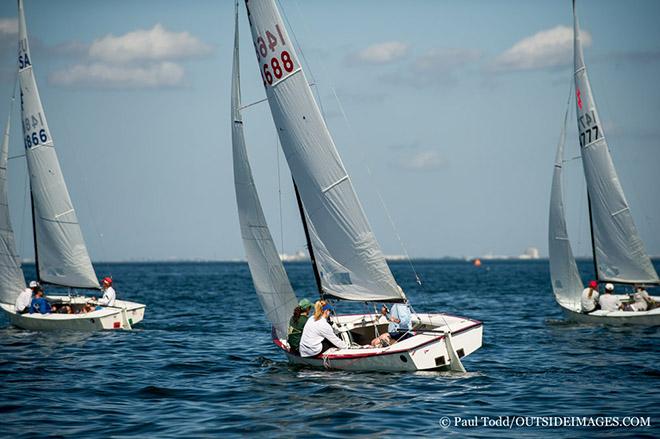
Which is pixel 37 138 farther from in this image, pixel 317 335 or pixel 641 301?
pixel 641 301

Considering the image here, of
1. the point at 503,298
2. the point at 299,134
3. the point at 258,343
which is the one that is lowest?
the point at 503,298

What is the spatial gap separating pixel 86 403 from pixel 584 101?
76.9 ft

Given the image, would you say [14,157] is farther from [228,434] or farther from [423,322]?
[228,434]

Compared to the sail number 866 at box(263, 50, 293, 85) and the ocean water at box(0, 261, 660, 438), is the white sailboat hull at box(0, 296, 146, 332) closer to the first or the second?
the ocean water at box(0, 261, 660, 438)

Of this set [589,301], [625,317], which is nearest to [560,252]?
[589,301]

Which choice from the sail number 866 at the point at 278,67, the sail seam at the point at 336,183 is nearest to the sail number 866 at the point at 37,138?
the sail number 866 at the point at 278,67

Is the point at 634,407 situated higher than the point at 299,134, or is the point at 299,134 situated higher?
the point at 299,134

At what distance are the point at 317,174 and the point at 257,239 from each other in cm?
284

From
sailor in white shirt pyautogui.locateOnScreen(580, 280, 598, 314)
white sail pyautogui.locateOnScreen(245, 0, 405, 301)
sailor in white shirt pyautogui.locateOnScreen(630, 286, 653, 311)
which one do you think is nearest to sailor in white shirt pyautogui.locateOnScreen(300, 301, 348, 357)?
white sail pyautogui.locateOnScreen(245, 0, 405, 301)

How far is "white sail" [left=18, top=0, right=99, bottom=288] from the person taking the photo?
103ft

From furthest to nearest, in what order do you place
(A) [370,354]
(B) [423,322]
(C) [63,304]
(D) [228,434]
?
(C) [63,304]
(B) [423,322]
(A) [370,354]
(D) [228,434]

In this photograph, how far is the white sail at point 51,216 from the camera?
103ft

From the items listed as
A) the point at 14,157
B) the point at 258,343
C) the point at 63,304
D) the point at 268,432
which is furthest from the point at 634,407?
the point at 14,157

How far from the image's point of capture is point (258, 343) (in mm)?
27094
